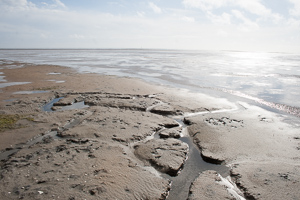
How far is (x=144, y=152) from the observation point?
4.52 metres

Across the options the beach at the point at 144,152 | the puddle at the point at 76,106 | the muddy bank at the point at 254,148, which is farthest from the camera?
the puddle at the point at 76,106

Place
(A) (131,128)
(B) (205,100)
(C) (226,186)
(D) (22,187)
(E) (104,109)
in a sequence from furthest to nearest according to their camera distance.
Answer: (B) (205,100)
(E) (104,109)
(A) (131,128)
(C) (226,186)
(D) (22,187)

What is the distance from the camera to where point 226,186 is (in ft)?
11.5

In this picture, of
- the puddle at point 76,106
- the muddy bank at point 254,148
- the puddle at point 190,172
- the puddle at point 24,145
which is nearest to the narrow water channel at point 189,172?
the puddle at point 190,172

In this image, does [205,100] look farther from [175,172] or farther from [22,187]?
[22,187]

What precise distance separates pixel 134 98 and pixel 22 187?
21.2ft

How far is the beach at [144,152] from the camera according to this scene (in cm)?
332

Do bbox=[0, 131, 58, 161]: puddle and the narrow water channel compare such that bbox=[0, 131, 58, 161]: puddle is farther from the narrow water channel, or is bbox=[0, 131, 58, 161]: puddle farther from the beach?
the narrow water channel

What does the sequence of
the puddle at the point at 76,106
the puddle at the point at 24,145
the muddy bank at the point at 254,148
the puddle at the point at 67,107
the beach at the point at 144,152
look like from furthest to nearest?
1. the puddle at the point at 76,106
2. the puddle at the point at 67,107
3. the puddle at the point at 24,145
4. the muddy bank at the point at 254,148
5. the beach at the point at 144,152

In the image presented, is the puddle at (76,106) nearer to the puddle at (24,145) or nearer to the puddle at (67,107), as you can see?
the puddle at (67,107)

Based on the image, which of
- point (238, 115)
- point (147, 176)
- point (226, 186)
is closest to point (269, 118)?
point (238, 115)

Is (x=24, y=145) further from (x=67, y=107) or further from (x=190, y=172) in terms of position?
(x=190, y=172)

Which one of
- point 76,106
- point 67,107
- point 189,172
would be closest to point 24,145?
point 67,107

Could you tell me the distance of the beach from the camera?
332 centimetres
